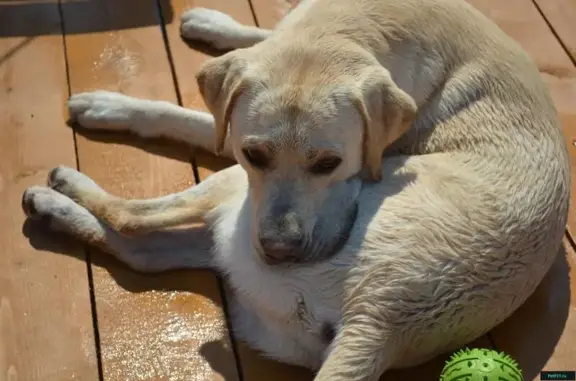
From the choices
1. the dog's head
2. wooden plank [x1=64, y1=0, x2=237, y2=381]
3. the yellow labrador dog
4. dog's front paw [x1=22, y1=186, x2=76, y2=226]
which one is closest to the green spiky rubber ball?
the yellow labrador dog

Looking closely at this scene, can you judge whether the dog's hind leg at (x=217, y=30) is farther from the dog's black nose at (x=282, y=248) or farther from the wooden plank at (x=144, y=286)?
the dog's black nose at (x=282, y=248)

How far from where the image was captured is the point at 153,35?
11.9 feet

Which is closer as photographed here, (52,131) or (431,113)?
(431,113)

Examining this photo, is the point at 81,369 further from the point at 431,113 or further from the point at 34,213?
the point at 431,113

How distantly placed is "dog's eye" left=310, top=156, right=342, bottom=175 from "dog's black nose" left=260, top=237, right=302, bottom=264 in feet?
0.65

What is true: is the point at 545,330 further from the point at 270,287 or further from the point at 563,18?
the point at 563,18

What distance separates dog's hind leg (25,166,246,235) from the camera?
8.64ft

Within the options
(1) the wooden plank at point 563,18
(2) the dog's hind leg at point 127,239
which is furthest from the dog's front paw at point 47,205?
(1) the wooden plank at point 563,18

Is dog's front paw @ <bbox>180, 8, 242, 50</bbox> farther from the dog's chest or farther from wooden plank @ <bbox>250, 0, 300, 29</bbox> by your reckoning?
the dog's chest

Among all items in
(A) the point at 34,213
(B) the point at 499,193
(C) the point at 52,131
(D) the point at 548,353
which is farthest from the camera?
(C) the point at 52,131

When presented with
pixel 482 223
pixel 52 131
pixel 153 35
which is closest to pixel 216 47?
pixel 153 35

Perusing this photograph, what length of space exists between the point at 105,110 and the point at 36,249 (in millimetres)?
657

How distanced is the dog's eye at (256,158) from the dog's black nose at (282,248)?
21 cm

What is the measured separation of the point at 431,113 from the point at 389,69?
211 mm
